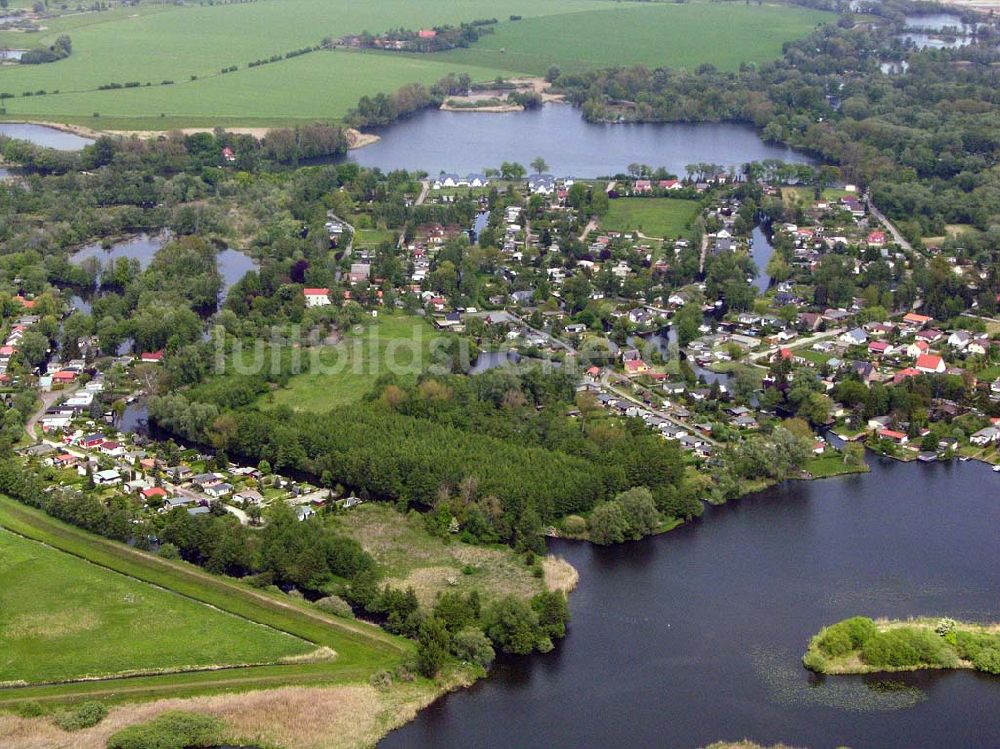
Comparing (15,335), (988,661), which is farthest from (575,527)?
(15,335)

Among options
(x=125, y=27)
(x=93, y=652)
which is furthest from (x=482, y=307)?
(x=125, y=27)

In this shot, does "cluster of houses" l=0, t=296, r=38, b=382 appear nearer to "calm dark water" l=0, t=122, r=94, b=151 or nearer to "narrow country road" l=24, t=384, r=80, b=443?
"narrow country road" l=24, t=384, r=80, b=443

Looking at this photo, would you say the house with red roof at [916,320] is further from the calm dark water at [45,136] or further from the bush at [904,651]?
the calm dark water at [45,136]

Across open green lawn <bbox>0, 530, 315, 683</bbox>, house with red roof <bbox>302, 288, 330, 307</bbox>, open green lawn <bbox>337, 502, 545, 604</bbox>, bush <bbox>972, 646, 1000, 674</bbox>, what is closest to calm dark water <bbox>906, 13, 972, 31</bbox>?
house with red roof <bbox>302, 288, 330, 307</bbox>

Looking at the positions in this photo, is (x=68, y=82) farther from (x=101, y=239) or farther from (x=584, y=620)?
(x=584, y=620)

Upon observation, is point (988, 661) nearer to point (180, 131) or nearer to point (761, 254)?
point (761, 254)

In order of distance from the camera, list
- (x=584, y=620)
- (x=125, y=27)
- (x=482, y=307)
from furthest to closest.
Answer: (x=125, y=27) → (x=482, y=307) → (x=584, y=620)
